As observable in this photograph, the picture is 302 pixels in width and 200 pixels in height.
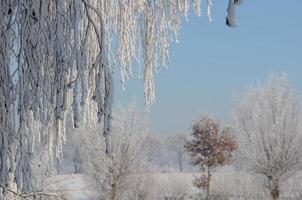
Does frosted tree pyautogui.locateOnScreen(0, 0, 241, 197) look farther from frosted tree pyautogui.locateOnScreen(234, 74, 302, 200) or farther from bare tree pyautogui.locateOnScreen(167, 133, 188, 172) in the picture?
bare tree pyautogui.locateOnScreen(167, 133, 188, 172)

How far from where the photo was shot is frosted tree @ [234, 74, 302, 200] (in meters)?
19.3

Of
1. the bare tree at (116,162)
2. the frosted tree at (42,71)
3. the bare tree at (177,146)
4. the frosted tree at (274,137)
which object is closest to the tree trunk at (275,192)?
the frosted tree at (274,137)

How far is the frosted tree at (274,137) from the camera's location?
19.3 m

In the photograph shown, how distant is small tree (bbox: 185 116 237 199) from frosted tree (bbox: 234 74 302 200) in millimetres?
5205

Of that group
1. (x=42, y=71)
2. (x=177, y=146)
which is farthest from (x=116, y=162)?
(x=177, y=146)

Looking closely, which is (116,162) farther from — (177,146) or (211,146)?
(177,146)

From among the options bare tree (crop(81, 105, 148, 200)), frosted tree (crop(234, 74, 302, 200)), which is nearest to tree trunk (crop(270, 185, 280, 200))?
frosted tree (crop(234, 74, 302, 200))

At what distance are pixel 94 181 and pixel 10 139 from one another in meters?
18.4

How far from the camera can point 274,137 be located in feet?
63.9

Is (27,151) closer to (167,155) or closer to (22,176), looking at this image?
(22,176)

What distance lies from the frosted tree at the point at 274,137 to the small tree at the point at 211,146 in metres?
5.20

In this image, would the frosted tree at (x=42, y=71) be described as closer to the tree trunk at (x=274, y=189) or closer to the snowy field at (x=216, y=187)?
the snowy field at (x=216, y=187)

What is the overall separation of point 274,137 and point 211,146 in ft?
21.9

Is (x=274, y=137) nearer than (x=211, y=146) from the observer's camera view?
Yes
